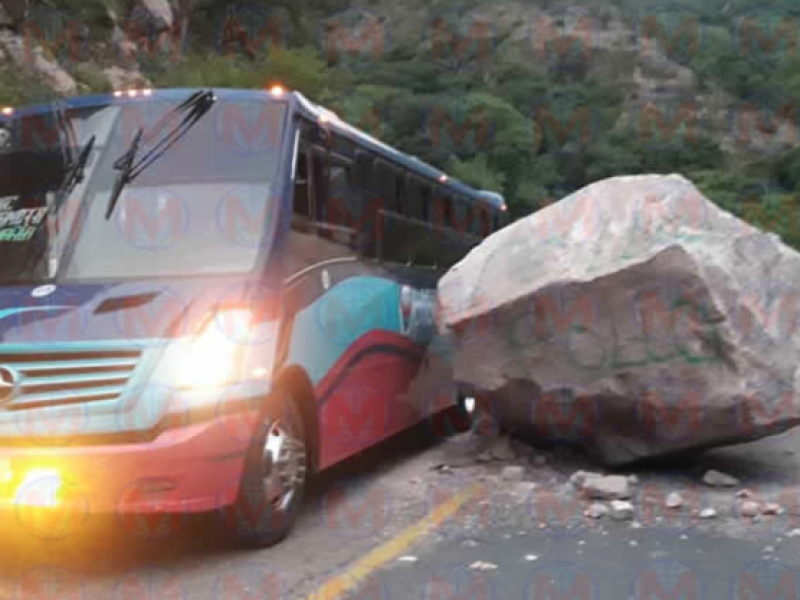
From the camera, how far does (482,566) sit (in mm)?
5160

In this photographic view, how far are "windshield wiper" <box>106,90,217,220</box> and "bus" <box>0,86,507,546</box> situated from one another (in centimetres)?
1

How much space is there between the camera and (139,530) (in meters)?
5.91

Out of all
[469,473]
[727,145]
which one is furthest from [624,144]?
[469,473]

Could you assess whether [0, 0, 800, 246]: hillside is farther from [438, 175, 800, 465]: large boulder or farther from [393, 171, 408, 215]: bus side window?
[438, 175, 800, 465]: large boulder

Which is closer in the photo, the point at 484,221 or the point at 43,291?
the point at 43,291

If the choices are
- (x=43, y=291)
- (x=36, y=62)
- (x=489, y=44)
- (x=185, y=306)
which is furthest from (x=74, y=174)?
(x=489, y=44)

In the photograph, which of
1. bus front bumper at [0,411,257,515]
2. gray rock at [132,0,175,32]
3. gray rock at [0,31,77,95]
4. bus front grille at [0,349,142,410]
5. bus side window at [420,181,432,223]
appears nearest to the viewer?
bus front bumper at [0,411,257,515]

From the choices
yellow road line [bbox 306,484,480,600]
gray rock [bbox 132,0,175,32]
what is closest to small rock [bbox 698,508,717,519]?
yellow road line [bbox 306,484,480,600]

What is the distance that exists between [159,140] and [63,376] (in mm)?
1759

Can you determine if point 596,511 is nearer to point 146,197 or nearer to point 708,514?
point 708,514

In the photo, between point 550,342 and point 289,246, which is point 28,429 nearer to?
point 289,246

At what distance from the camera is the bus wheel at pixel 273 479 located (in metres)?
5.31

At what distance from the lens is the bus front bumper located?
15.8 feet

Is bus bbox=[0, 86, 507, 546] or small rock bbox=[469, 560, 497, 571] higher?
bus bbox=[0, 86, 507, 546]
